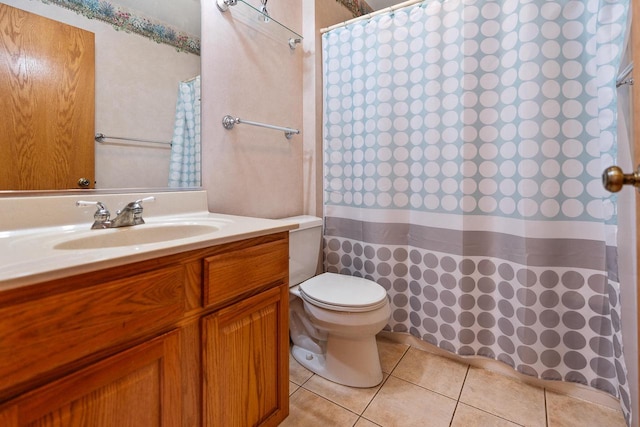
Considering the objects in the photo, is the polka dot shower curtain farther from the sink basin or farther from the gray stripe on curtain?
the sink basin

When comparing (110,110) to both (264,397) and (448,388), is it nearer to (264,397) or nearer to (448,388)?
(264,397)

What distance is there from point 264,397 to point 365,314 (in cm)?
51

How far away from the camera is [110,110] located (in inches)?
43.1

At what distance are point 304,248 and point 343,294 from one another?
0.36 meters

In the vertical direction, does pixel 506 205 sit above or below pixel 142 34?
below

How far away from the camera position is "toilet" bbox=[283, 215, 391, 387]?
4.32ft

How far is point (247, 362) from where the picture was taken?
0.94m

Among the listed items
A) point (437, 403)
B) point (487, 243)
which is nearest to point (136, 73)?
point (487, 243)

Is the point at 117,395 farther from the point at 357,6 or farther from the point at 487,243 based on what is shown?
the point at 357,6

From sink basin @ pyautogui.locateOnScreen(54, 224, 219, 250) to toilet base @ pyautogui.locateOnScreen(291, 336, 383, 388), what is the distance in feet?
2.69

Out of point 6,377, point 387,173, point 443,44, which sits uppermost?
point 443,44

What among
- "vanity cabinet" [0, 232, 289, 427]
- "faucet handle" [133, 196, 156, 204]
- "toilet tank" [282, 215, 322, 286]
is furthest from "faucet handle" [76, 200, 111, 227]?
"toilet tank" [282, 215, 322, 286]

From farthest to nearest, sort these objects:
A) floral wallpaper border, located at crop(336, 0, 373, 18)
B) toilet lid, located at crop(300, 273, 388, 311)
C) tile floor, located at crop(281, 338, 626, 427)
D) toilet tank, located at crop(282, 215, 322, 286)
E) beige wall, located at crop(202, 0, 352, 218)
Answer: floral wallpaper border, located at crop(336, 0, 373, 18) < toilet tank, located at crop(282, 215, 322, 286) < beige wall, located at crop(202, 0, 352, 218) < toilet lid, located at crop(300, 273, 388, 311) < tile floor, located at crop(281, 338, 626, 427)

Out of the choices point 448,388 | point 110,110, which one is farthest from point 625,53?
point 110,110
